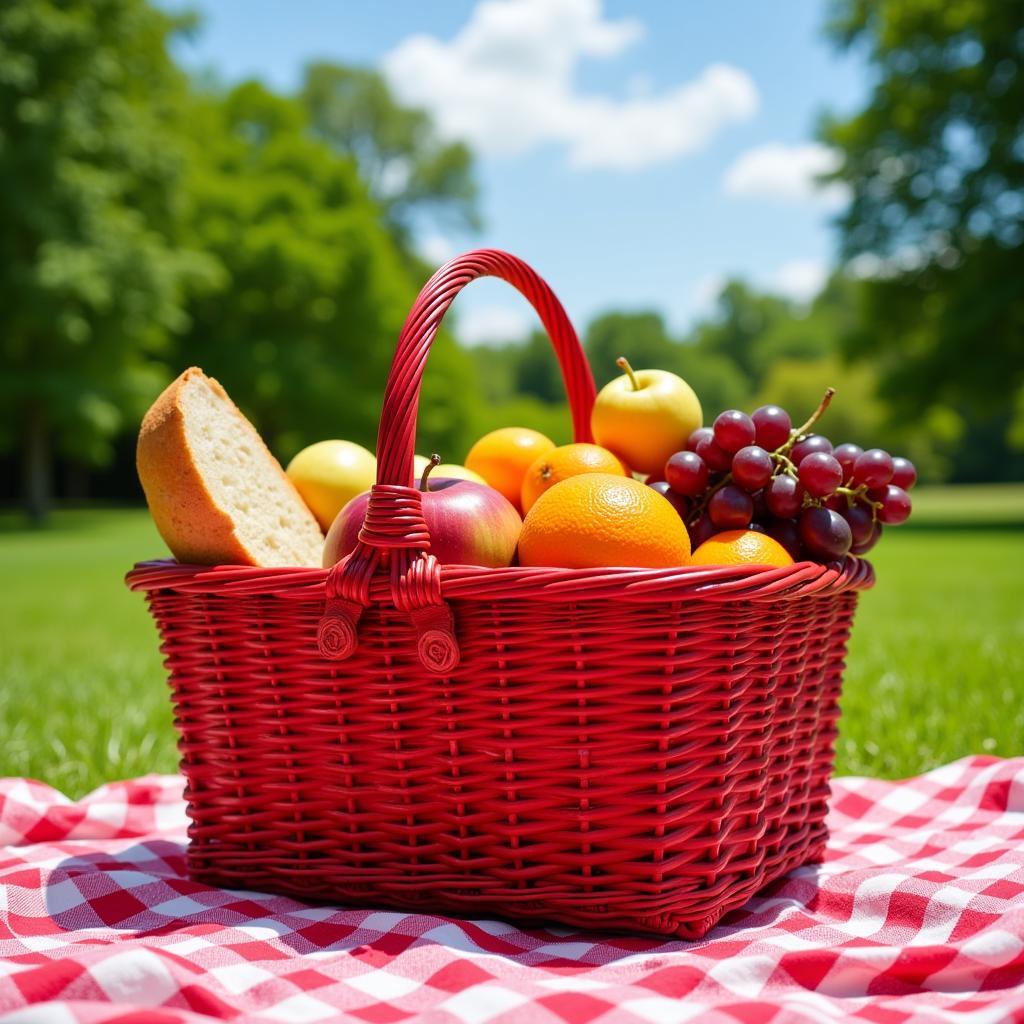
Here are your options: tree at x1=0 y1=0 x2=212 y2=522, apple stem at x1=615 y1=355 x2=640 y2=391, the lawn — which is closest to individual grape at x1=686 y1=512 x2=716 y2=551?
apple stem at x1=615 y1=355 x2=640 y2=391

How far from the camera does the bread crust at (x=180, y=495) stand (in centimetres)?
167

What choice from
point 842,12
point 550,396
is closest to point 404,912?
point 842,12

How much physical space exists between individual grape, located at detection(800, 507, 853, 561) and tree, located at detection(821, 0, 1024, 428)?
15834 millimetres

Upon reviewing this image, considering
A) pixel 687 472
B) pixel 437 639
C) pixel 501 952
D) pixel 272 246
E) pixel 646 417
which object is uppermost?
pixel 272 246

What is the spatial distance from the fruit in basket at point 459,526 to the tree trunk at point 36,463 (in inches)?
698

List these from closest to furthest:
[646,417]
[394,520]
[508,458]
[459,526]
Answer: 1. [394,520]
2. [459,526]
3. [646,417]
4. [508,458]

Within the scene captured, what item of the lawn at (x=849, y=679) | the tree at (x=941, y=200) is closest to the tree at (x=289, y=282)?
the tree at (x=941, y=200)

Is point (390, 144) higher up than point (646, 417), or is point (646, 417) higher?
point (390, 144)

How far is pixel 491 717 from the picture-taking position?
1.47m

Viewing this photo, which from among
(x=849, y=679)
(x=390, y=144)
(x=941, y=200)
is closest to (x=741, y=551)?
(x=849, y=679)

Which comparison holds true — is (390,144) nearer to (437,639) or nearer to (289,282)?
(289,282)

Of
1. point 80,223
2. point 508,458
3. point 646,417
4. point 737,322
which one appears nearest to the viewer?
point 646,417

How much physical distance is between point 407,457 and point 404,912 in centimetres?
73

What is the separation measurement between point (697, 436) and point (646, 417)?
0.41ft
